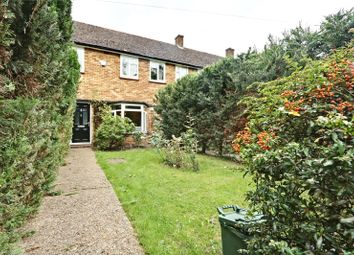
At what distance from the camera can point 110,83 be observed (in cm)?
1417

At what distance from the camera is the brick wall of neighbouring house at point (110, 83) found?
44.3ft

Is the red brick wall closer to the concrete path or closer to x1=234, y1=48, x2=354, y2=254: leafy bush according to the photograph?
the concrete path

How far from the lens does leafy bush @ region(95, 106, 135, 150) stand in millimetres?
11148

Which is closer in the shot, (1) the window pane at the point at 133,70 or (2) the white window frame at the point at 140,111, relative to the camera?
(2) the white window frame at the point at 140,111

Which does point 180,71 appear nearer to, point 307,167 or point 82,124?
point 82,124

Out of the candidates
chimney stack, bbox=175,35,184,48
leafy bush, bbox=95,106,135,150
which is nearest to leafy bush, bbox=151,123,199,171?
leafy bush, bbox=95,106,135,150

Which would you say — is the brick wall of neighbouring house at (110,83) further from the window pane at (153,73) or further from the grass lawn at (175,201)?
the grass lawn at (175,201)

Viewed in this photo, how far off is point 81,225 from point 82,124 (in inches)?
435

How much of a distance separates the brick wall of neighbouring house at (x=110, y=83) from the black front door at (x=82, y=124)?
0.64m

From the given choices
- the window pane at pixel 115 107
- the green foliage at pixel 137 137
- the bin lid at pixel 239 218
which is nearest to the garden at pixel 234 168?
the bin lid at pixel 239 218

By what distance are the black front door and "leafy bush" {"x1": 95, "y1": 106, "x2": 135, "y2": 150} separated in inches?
89.0

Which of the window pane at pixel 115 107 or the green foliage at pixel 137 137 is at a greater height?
the window pane at pixel 115 107

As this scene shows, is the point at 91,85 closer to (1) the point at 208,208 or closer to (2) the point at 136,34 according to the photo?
(2) the point at 136,34

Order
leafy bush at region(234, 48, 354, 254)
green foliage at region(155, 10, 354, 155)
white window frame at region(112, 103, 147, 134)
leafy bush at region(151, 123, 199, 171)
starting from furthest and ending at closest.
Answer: white window frame at region(112, 103, 147, 134), green foliage at region(155, 10, 354, 155), leafy bush at region(151, 123, 199, 171), leafy bush at region(234, 48, 354, 254)
